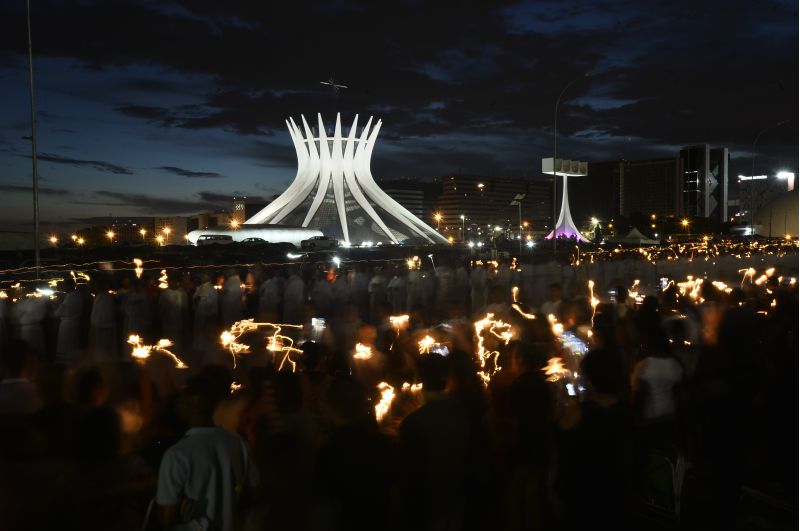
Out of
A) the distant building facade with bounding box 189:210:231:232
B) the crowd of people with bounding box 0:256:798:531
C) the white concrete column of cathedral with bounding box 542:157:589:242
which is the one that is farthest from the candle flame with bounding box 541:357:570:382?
the distant building facade with bounding box 189:210:231:232

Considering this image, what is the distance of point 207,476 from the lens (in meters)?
3.38

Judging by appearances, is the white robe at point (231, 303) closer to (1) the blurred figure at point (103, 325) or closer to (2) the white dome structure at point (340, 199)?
(1) the blurred figure at point (103, 325)

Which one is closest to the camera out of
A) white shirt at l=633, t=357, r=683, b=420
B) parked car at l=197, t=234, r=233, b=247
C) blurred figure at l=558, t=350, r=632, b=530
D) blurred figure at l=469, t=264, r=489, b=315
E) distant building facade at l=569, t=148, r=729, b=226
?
blurred figure at l=558, t=350, r=632, b=530

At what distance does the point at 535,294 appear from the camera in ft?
51.7

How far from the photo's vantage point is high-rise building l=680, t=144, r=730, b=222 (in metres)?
153

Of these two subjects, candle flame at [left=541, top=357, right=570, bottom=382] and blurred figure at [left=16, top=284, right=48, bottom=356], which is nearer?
candle flame at [left=541, top=357, right=570, bottom=382]

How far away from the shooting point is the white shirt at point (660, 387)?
5.23 metres

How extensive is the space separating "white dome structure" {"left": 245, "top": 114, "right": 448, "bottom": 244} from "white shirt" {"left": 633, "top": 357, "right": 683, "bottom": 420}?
42567mm

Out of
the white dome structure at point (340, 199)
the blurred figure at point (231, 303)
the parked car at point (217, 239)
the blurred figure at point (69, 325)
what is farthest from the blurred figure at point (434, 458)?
the white dome structure at point (340, 199)

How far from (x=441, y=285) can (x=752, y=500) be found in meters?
10.0

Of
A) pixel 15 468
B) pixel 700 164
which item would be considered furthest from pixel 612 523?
pixel 700 164

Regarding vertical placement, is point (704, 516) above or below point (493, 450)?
below

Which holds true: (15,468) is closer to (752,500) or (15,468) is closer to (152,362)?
(152,362)

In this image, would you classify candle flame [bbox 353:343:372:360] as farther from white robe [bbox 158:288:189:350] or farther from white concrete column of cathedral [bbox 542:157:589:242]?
white concrete column of cathedral [bbox 542:157:589:242]
